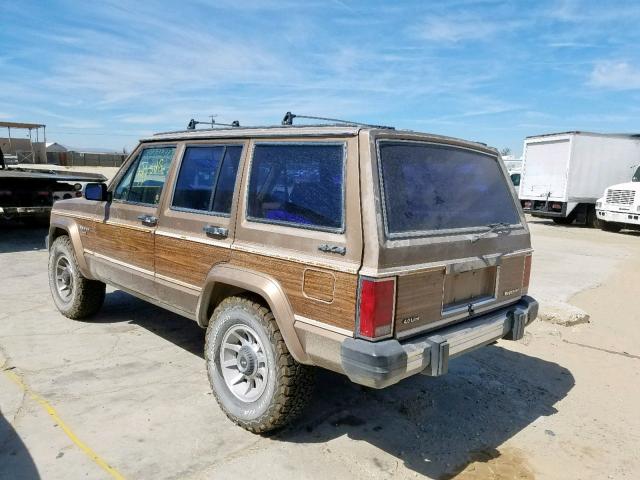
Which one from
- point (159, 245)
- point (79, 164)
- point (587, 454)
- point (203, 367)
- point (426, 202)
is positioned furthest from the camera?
point (79, 164)

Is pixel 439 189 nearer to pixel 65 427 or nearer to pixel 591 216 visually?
pixel 65 427

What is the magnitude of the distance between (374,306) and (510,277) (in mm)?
1469

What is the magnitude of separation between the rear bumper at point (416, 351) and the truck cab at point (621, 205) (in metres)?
15.1

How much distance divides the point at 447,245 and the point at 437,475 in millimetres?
1335

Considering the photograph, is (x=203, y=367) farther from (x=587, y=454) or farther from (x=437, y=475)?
(x=587, y=454)

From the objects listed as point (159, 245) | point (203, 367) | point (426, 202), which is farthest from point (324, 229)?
point (203, 367)

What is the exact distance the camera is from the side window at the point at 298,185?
2.82 metres

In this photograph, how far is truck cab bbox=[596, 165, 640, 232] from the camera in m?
15.7

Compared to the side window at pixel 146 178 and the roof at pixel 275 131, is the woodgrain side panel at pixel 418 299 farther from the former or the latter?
the side window at pixel 146 178

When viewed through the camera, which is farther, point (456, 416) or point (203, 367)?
point (203, 367)

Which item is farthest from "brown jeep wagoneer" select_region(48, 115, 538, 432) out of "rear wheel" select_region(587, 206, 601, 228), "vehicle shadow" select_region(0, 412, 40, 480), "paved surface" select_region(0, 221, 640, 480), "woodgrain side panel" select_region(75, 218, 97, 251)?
"rear wheel" select_region(587, 206, 601, 228)

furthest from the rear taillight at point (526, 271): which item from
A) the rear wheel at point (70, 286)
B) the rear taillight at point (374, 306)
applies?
the rear wheel at point (70, 286)

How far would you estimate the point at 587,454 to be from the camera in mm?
3186

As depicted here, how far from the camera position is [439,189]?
10.3ft
